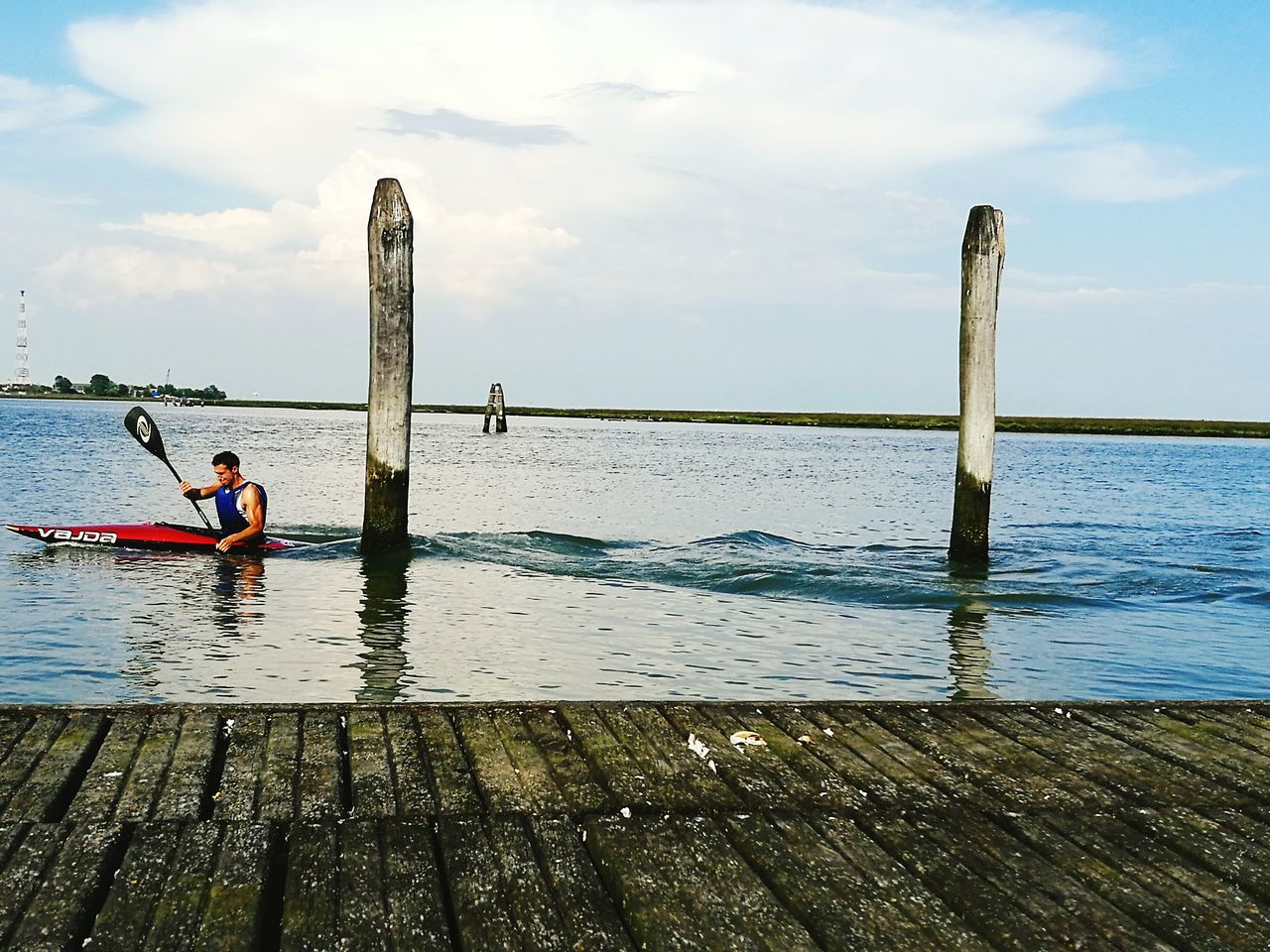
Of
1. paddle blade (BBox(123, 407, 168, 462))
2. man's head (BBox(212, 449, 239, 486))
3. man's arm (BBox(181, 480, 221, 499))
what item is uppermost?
paddle blade (BBox(123, 407, 168, 462))

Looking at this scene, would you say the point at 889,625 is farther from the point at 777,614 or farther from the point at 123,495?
the point at 123,495

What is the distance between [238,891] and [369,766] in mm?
1231

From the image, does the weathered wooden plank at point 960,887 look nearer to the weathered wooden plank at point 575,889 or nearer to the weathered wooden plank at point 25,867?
the weathered wooden plank at point 575,889

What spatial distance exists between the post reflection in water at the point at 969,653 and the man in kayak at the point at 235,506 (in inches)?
337

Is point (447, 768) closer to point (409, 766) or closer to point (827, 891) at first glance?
point (409, 766)

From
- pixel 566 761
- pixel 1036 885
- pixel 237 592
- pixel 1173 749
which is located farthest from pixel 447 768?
pixel 237 592

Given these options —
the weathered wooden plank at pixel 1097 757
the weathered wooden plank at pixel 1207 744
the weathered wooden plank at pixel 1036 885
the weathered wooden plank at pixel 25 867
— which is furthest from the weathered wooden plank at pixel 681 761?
the weathered wooden plank at pixel 25 867

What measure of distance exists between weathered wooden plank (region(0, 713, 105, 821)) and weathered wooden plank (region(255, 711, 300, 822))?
690 mm

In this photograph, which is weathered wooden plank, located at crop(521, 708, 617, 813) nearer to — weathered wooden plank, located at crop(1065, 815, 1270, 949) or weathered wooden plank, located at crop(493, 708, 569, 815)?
weathered wooden plank, located at crop(493, 708, 569, 815)

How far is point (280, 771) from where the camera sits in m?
4.87

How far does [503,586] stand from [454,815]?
10.5 metres

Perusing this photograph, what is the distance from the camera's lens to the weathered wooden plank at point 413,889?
349 centimetres

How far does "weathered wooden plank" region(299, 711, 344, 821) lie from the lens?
4465 millimetres

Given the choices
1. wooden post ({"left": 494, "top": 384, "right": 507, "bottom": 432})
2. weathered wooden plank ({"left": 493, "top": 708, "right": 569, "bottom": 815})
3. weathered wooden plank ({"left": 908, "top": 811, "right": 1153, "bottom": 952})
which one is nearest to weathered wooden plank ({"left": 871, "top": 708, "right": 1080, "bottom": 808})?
weathered wooden plank ({"left": 908, "top": 811, "right": 1153, "bottom": 952})
